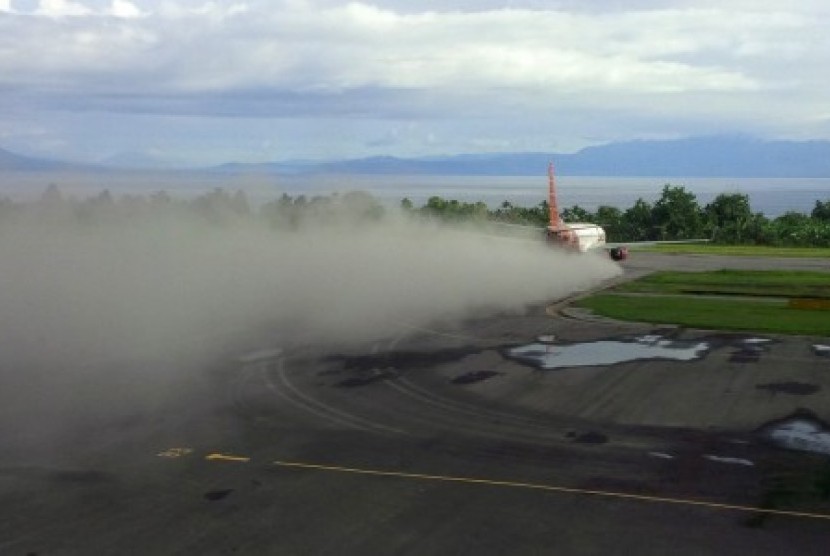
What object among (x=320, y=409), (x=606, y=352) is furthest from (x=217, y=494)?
(x=606, y=352)

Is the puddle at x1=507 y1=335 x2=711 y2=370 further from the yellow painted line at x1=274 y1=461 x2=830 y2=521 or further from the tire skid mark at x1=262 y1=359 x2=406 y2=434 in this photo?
the yellow painted line at x1=274 y1=461 x2=830 y2=521

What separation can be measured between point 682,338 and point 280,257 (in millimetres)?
32677

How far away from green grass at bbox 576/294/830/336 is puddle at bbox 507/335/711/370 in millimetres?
5019

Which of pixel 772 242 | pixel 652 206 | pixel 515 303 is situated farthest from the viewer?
pixel 652 206

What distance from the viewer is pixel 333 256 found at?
63344mm

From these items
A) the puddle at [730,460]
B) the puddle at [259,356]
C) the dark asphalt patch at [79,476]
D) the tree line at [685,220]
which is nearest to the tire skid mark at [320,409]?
the puddle at [259,356]

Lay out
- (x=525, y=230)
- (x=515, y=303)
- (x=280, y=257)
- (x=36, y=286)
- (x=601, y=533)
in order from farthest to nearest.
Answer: (x=525, y=230) < (x=280, y=257) < (x=515, y=303) < (x=36, y=286) < (x=601, y=533)

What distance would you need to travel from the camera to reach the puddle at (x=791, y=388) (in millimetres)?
27953

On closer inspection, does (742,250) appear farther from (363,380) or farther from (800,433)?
(800,433)

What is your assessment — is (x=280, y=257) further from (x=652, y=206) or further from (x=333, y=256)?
(x=652, y=206)

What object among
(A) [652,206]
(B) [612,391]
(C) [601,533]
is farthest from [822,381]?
(A) [652,206]

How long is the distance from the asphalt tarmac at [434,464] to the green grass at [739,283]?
21.0 m

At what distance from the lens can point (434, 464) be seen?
21469 millimetres

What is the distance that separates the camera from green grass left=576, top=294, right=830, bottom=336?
4041 centimetres
